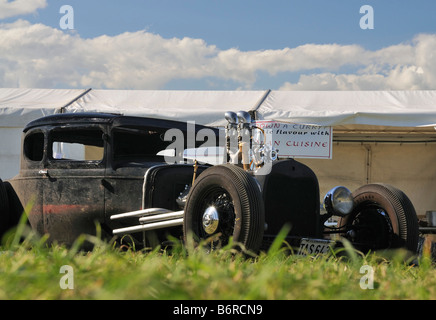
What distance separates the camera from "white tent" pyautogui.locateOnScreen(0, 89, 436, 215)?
30.9ft

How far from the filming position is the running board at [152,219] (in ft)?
12.0

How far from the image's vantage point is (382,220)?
413 centimetres

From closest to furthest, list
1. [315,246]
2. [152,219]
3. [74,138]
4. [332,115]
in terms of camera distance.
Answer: [315,246], [152,219], [74,138], [332,115]

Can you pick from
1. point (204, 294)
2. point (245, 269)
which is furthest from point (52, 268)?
point (245, 269)

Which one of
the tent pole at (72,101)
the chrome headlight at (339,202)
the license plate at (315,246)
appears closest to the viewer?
the license plate at (315,246)

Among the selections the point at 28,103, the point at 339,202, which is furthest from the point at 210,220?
the point at 28,103

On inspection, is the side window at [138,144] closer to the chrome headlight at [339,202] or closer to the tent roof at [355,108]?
the chrome headlight at [339,202]

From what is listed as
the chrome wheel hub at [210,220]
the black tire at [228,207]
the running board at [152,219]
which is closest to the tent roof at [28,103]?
the running board at [152,219]

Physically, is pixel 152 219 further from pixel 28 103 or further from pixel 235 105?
pixel 28 103

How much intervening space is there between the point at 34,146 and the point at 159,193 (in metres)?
1.41

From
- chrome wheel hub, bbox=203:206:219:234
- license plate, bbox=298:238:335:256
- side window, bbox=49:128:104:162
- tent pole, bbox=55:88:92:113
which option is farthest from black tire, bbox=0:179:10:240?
tent pole, bbox=55:88:92:113

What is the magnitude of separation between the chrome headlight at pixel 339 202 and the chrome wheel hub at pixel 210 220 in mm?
1098

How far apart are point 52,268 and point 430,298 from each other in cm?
127

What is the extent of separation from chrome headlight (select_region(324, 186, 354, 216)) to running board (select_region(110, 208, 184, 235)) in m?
1.16
